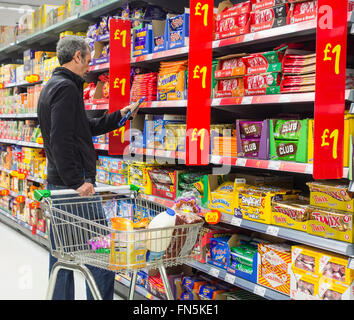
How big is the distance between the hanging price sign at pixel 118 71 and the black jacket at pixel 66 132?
734 mm

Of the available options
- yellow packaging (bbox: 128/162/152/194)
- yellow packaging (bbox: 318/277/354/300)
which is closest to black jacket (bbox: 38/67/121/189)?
yellow packaging (bbox: 128/162/152/194)

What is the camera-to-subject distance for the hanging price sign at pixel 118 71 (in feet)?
11.9

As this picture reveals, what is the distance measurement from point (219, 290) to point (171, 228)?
133 centimetres

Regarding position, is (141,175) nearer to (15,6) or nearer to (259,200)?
(259,200)

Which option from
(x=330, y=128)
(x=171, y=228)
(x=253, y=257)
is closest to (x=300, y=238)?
(x=253, y=257)

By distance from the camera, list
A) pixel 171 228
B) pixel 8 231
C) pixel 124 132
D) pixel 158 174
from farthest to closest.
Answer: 1. pixel 8 231
2. pixel 124 132
3. pixel 158 174
4. pixel 171 228

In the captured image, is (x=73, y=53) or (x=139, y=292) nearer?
(x=73, y=53)

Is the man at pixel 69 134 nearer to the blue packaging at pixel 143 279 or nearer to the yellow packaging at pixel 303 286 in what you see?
the blue packaging at pixel 143 279

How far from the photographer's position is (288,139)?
252 centimetres

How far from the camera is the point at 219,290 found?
3123 millimetres

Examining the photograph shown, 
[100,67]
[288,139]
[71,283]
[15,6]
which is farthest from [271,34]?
[15,6]

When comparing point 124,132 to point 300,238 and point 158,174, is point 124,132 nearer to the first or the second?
point 158,174

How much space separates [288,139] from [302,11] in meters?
0.66

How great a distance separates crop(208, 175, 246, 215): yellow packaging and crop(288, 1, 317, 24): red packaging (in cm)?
98
